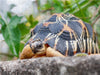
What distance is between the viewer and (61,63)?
1.82ft

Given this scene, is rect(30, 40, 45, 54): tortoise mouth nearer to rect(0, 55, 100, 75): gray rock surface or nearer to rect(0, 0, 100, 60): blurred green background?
rect(0, 55, 100, 75): gray rock surface

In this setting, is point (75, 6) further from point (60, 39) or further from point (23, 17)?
point (60, 39)

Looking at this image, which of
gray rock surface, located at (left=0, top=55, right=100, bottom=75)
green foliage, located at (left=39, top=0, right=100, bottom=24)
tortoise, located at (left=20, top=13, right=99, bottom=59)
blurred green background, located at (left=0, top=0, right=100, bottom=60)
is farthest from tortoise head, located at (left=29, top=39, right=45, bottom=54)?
green foliage, located at (left=39, top=0, right=100, bottom=24)

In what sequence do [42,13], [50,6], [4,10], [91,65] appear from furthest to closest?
[42,13]
[50,6]
[4,10]
[91,65]

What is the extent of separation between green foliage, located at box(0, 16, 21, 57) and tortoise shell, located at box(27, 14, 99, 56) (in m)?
0.39

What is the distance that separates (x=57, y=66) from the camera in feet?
1.84

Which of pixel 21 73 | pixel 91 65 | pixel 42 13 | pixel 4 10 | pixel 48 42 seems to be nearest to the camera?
pixel 91 65

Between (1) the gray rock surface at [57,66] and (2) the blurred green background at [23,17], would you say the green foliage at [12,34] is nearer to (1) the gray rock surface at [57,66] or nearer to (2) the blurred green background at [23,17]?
(2) the blurred green background at [23,17]

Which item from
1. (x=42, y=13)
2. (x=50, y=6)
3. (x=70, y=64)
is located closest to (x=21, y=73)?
(x=70, y=64)

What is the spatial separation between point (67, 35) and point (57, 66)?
290 mm

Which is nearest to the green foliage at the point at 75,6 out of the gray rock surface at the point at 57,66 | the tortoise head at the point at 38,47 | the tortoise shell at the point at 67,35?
the tortoise shell at the point at 67,35

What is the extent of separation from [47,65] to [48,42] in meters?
0.23

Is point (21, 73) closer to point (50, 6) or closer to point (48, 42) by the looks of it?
point (48, 42)

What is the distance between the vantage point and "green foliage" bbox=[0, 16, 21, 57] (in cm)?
133
